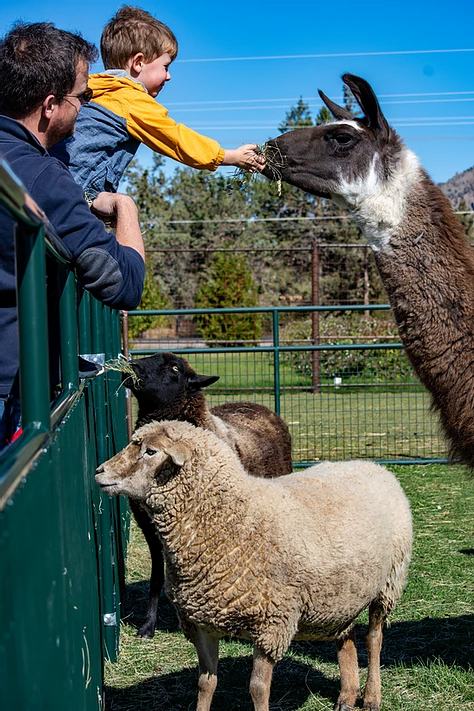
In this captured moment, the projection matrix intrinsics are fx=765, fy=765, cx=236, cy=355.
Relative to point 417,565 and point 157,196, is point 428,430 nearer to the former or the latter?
point 417,565

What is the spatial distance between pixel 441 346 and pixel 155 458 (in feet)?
5.22

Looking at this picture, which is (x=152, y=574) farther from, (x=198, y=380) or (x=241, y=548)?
(x=241, y=548)

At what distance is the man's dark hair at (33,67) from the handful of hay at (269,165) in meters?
1.96

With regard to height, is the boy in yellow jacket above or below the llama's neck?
above

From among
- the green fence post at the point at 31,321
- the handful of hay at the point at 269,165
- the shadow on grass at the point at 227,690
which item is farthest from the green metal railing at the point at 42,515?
the handful of hay at the point at 269,165

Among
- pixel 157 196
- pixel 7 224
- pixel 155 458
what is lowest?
pixel 155 458

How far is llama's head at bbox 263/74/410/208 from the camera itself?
4.05 metres

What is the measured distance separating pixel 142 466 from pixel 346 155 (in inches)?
81.1

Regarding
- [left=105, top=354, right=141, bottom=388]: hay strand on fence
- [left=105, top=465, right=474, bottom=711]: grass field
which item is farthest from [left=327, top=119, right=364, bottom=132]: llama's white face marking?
[left=105, top=465, right=474, bottom=711]: grass field

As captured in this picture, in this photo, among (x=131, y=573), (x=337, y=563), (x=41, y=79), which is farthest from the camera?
(x=131, y=573)

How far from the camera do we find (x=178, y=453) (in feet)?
9.98

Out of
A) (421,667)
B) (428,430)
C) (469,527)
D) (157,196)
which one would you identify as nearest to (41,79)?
(421,667)

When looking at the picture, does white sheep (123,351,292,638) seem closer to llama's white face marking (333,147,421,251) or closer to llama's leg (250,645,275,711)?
llama's white face marking (333,147,421,251)

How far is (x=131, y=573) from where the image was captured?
19.6 ft
